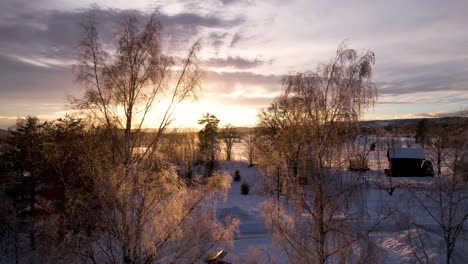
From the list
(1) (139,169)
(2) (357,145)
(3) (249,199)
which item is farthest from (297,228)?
(3) (249,199)

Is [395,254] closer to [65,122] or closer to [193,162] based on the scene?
[65,122]

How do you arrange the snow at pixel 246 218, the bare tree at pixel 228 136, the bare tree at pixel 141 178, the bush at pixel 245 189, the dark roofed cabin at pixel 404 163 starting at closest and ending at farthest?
the bare tree at pixel 141 178, the snow at pixel 246 218, the bush at pixel 245 189, the dark roofed cabin at pixel 404 163, the bare tree at pixel 228 136

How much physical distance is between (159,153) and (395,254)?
1511cm

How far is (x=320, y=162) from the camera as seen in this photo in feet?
35.5

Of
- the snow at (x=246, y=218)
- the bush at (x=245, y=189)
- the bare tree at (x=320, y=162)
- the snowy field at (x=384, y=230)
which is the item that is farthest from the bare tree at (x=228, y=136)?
the bare tree at (x=320, y=162)

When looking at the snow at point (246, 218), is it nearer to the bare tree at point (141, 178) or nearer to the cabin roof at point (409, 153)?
the bare tree at point (141, 178)

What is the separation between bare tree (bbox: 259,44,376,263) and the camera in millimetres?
10359

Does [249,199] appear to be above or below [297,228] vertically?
below

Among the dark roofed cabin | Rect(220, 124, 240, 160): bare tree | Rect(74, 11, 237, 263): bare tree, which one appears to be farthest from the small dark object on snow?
Rect(220, 124, 240, 160): bare tree

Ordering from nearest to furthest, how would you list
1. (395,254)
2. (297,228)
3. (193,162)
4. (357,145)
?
1. (357,145)
2. (297,228)
3. (395,254)
4. (193,162)

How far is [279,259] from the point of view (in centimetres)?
1859

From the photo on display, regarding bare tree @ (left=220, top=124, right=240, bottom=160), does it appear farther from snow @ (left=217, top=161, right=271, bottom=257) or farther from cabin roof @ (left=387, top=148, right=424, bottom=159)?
cabin roof @ (left=387, top=148, right=424, bottom=159)

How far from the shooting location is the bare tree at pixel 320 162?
10.4m

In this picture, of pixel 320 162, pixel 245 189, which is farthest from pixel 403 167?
pixel 320 162
